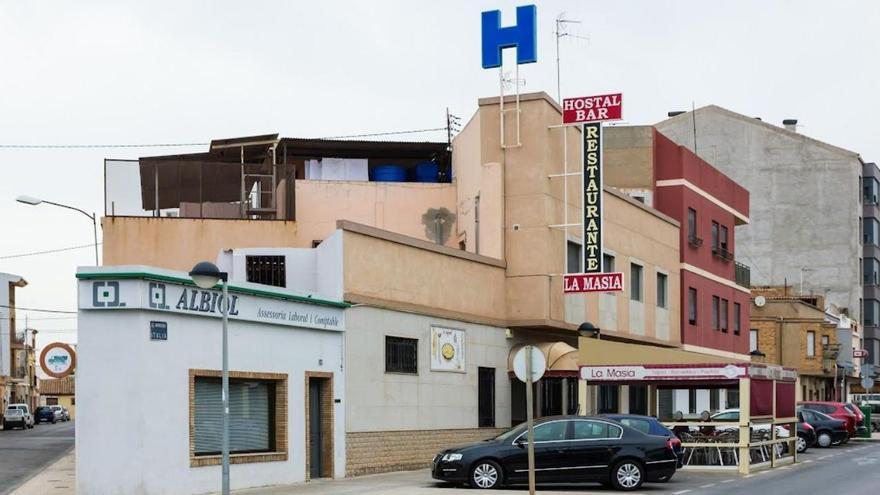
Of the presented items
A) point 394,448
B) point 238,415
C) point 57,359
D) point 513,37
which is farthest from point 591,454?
point 513,37

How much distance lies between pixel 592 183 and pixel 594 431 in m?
11.0

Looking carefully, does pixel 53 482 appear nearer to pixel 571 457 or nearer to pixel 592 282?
pixel 571 457

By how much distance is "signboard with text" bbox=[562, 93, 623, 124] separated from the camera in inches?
1240

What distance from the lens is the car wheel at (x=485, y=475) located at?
75.9ft

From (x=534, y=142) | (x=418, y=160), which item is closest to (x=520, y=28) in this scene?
(x=534, y=142)

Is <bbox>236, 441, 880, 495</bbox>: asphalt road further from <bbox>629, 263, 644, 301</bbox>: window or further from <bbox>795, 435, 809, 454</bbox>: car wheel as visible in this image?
<bbox>629, 263, 644, 301</bbox>: window

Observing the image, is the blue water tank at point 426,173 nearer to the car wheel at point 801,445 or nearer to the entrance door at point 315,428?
the car wheel at point 801,445

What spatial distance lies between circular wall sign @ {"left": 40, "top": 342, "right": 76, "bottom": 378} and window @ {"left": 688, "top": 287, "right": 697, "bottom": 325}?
972 inches

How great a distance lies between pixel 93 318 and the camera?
66.6 feet

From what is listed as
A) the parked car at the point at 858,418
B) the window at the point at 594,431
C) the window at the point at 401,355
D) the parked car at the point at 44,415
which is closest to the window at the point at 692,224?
the parked car at the point at 858,418

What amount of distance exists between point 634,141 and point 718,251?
312 inches

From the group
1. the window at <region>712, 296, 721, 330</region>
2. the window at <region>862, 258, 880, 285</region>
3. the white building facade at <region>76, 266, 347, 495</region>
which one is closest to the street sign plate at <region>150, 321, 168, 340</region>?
the white building facade at <region>76, 266, 347, 495</region>

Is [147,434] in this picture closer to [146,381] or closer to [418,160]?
[146,381]

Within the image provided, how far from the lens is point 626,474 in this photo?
23016mm
